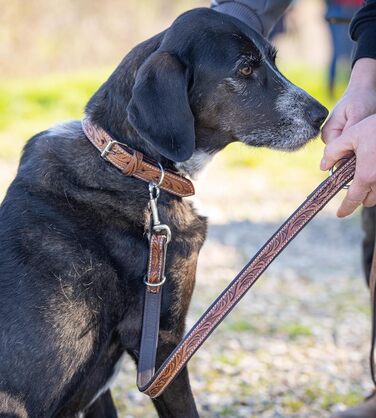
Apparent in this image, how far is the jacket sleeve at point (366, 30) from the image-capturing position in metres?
2.99

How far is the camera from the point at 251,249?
679 cm

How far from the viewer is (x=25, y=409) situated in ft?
8.48

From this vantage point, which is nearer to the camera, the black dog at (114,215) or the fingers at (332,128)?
the black dog at (114,215)

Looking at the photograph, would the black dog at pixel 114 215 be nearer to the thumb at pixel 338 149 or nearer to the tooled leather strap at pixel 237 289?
the tooled leather strap at pixel 237 289

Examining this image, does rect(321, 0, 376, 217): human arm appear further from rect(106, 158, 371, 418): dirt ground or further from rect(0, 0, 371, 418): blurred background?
rect(106, 158, 371, 418): dirt ground

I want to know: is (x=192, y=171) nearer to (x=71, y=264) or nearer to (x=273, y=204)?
(x=71, y=264)

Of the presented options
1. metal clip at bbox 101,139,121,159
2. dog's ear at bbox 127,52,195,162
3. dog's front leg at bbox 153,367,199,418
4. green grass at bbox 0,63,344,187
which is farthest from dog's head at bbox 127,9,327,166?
green grass at bbox 0,63,344,187

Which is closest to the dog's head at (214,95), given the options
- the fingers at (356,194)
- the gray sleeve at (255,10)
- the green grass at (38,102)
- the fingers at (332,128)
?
the fingers at (332,128)

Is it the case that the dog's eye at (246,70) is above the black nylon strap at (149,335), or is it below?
above

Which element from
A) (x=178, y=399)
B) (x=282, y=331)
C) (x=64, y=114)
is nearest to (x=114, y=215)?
(x=178, y=399)

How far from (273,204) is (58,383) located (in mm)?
5948

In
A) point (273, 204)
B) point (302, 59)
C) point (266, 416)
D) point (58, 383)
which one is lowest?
point (302, 59)

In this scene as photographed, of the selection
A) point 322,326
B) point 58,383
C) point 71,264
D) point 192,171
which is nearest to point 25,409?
point 58,383

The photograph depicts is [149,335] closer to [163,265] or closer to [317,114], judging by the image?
[163,265]
